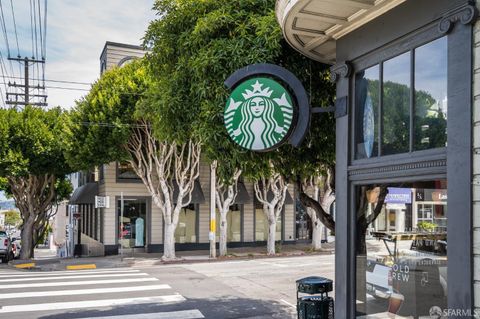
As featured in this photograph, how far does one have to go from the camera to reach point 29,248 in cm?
2584

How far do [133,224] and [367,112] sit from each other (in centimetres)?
2172

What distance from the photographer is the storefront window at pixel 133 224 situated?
25567mm

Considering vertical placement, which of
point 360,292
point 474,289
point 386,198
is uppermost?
point 386,198

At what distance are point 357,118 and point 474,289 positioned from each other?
2566 millimetres

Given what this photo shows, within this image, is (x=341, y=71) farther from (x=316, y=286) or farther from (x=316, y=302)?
(x=316, y=302)

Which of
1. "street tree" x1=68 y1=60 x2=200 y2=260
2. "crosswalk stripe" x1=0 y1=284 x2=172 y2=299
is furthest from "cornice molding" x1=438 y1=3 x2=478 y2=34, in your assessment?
"street tree" x1=68 y1=60 x2=200 y2=260

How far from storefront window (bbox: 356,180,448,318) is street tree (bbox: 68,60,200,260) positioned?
49.3 feet

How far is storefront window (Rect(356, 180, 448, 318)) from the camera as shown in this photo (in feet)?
15.3

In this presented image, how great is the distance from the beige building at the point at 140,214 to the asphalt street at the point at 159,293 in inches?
254

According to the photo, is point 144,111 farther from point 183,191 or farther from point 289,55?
point 183,191

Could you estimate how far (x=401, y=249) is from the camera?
5430 mm

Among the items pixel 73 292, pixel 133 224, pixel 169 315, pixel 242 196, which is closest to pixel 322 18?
pixel 169 315

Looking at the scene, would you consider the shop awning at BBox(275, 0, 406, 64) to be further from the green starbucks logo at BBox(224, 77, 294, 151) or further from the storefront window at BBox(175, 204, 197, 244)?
the storefront window at BBox(175, 204, 197, 244)

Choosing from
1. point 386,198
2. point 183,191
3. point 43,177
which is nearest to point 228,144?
point 386,198
